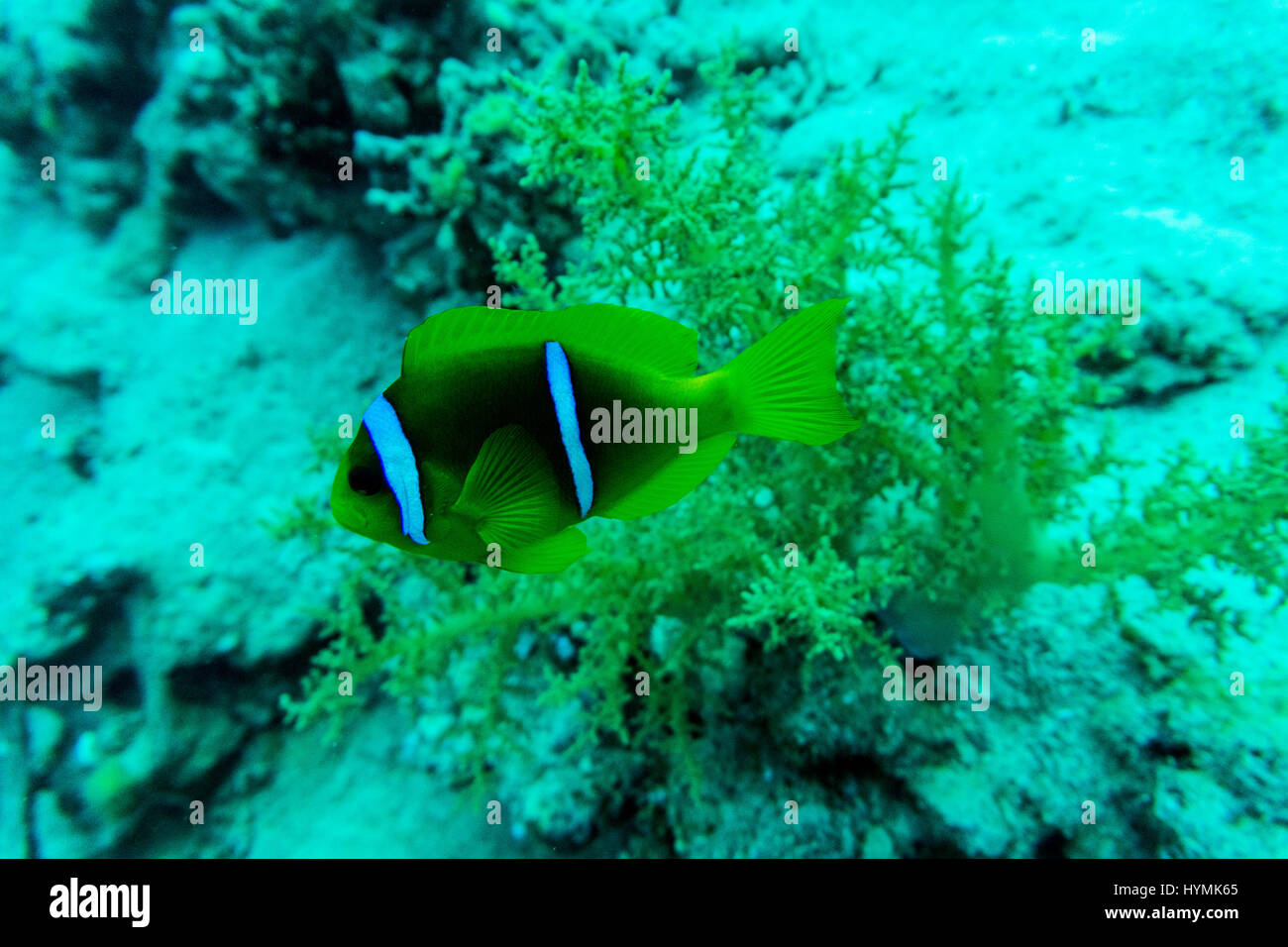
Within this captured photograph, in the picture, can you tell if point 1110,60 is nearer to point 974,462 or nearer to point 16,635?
point 974,462

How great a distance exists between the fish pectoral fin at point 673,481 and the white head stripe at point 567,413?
12 centimetres

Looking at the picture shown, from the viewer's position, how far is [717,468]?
7.94ft

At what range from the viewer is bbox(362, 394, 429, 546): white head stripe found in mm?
1271

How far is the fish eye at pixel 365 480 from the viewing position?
4.14 ft

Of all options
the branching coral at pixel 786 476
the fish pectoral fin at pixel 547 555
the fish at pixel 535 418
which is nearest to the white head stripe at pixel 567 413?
the fish at pixel 535 418

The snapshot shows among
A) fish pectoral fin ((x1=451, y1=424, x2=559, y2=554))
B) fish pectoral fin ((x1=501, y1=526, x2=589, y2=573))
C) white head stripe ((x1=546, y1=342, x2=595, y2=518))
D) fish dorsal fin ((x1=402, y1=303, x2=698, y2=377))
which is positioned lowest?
fish pectoral fin ((x1=501, y1=526, x2=589, y2=573))

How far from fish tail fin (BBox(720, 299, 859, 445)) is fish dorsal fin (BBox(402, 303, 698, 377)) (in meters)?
0.16

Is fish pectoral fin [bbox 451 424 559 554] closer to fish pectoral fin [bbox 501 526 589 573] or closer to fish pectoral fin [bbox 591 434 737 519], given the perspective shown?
fish pectoral fin [bbox 501 526 589 573]

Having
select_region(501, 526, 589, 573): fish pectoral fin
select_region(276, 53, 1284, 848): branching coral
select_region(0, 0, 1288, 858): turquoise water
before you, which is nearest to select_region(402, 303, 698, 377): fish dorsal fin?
select_region(0, 0, 1288, 858): turquoise water

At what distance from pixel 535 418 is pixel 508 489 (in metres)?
0.15

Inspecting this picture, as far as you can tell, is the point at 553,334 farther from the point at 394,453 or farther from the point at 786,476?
the point at 786,476

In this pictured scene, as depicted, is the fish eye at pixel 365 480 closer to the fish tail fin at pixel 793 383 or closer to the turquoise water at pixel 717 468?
the turquoise water at pixel 717 468

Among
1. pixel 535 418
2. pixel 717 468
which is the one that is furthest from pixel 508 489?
pixel 717 468
